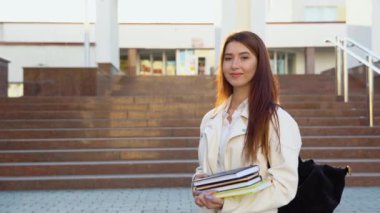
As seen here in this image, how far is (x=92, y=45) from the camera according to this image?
24.7 metres

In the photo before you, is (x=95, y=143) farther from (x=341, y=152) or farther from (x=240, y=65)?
(x=240, y=65)

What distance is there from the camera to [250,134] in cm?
204

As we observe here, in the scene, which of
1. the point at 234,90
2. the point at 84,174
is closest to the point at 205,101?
the point at 84,174

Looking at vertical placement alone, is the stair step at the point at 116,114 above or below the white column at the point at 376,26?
below

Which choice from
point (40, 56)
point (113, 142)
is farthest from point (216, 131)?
point (40, 56)

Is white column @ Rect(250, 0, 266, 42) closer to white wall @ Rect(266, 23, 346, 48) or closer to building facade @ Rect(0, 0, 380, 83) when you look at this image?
building facade @ Rect(0, 0, 380, 83)

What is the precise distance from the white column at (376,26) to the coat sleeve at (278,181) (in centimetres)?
1536

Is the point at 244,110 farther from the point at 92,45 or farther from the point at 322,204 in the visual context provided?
the point at 92,45

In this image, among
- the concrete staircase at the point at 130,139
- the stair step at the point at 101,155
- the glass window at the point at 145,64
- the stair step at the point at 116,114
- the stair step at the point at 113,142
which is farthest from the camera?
the glass window at the point at 145,64

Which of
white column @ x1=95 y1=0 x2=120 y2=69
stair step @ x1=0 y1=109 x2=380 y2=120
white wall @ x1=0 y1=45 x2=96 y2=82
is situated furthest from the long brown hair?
white wall @ x1=0 y1=45 x2=96 y2=82

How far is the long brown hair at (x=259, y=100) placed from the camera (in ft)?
6.68

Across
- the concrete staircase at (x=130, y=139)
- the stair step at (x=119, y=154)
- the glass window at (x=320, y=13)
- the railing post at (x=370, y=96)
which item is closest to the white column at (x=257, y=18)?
the concrete staircase at (x=130, y=139)

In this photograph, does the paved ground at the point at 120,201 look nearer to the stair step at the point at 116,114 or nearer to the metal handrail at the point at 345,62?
the metal handrail at the point at 345,62

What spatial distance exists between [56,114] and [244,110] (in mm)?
8971
